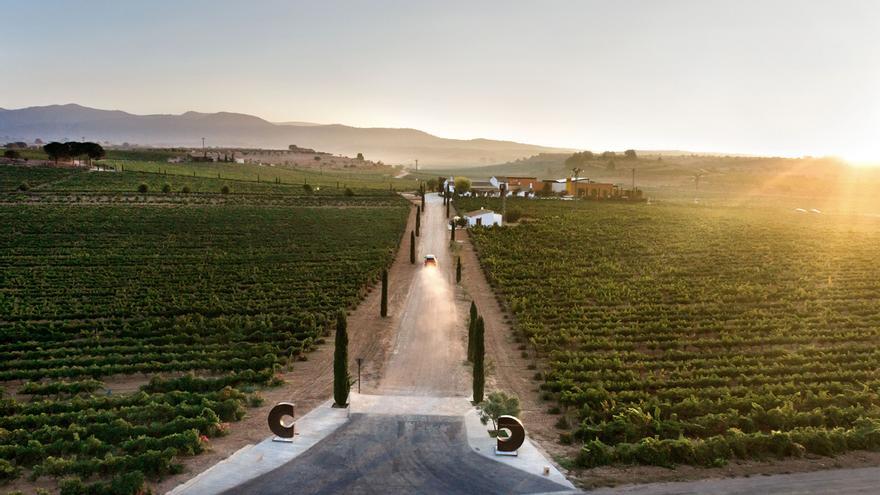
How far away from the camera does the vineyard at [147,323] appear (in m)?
19.7

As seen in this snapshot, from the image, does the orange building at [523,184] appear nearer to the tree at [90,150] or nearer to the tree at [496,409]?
the tree at [90,150]

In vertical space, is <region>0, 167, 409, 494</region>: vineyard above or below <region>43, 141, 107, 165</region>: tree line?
below

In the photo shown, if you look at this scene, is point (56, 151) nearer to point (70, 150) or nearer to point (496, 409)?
point (70, 150)

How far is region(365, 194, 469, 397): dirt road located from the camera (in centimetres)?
2614

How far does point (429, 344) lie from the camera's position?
3228cm

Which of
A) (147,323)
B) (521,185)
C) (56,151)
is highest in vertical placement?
(56,151)

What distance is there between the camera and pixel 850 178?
618 ft

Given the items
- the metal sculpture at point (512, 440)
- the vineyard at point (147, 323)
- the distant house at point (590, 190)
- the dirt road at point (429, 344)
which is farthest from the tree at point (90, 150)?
the metal sculpture at point (512, 440)

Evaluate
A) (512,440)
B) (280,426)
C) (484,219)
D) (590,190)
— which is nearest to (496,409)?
(512,440)

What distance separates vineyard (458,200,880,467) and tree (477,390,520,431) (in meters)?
2.22

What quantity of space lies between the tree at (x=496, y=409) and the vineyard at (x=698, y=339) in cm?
222

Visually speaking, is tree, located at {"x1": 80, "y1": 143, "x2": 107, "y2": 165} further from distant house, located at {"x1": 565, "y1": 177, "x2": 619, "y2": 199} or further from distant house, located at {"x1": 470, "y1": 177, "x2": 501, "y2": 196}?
distant house, located at {"x1": 565, "y1": 177, "x2": 619, "y2": 199}

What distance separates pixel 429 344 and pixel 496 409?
448 inches

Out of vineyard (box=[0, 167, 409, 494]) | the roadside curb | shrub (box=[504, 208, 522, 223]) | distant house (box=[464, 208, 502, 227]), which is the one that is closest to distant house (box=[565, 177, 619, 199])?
shrub (box=[504, 208, 522, 223])
